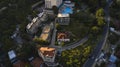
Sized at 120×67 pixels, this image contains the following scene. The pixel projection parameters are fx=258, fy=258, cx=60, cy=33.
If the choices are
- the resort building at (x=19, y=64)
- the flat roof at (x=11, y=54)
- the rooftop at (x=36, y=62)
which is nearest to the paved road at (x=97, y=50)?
the rooftop at (x=36, y=62)

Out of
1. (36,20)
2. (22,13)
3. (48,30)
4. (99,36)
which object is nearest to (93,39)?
(99,36)

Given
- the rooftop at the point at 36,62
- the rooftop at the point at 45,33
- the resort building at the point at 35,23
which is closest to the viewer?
the rooftop at the point at 36,62

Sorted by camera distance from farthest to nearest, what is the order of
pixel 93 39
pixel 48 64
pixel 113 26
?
pixel 113 26 < pixel 93 39 < pixel 48 64

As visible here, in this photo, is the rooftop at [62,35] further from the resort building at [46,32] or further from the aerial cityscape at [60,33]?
the resort building at [46,32]

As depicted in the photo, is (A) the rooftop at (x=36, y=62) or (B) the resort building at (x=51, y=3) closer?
(A) the rooftop at (x=36, y=62)

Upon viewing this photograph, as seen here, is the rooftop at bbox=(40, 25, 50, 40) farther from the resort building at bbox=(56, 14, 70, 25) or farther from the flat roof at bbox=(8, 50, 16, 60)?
the flat roof at bbox=(8, 50, 16, 60)

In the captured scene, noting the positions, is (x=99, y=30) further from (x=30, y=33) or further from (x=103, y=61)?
(x=30, y=33)

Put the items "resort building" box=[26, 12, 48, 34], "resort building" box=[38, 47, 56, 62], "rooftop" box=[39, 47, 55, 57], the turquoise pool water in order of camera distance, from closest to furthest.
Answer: "resort building" box=[38, 47, 56, 62] → "rooftop" box=[39, 47, 55, 57] → "resort building" box=[26, 12, 48, 34] → the turquoise pool water

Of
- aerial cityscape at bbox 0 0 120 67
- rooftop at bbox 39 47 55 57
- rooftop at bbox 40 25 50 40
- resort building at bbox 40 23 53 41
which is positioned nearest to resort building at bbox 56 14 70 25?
aerial cityscape at bbox 0 0 120 67
